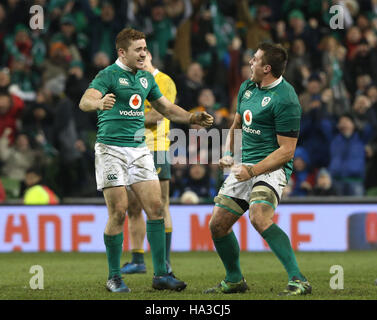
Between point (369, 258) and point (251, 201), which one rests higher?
point (251, 201)

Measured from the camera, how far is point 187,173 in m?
13.3

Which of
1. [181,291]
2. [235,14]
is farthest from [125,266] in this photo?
[235,14]

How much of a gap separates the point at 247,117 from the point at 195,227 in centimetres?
530

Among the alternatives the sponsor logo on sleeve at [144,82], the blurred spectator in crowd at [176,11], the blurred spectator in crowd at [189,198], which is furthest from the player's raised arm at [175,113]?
the blurred spectator in crowd at [176,11]

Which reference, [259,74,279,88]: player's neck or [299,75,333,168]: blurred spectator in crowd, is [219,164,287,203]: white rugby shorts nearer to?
[259,74,279,88]: player's neck

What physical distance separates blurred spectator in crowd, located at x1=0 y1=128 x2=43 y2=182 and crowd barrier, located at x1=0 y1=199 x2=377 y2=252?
1.34 metres

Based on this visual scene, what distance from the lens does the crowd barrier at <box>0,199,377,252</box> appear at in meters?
12.4

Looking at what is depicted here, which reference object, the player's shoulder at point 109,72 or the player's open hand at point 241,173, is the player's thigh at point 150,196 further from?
the player's shoulder at point 109,72

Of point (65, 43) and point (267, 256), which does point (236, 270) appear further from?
point (65, 43)

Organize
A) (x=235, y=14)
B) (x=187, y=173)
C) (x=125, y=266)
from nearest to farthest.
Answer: (x=125, y=266)
(x=187, y=173)
(x=235, y=14)

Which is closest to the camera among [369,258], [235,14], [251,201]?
[251,201]

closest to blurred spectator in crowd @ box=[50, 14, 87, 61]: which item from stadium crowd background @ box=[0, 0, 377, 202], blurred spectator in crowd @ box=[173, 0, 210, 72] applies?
stadium crowd background @ box=[0, 0, 377, 202]

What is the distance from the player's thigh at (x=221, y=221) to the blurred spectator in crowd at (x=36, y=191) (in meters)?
5.77

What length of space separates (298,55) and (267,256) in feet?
15.5
